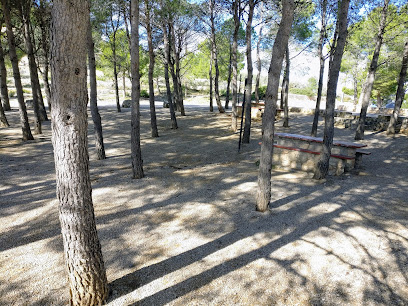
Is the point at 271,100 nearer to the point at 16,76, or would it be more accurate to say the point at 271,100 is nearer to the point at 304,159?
the point at 304,159

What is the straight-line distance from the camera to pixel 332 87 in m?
6.53

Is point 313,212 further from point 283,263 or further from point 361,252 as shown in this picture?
point 283,263

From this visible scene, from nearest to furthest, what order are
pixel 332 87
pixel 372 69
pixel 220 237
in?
pixel 220 237, pixel 332 87, pixel 372 69

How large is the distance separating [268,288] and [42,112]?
18094 millimetres

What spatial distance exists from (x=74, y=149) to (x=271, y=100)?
3.47 m

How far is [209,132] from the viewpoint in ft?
48.3

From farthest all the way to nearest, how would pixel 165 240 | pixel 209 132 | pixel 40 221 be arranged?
1. pixel 209 132
2. pixel 40 221
3. pixel 165 240

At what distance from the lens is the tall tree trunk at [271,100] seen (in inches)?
180

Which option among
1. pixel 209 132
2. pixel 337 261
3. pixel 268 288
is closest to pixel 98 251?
pixel 268 288

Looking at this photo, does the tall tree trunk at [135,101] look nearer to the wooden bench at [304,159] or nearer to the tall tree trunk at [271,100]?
the tall tree trunk at [271,100]

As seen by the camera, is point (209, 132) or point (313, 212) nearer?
point (313, 212)

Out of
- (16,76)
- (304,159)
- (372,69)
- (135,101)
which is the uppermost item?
(372,69)

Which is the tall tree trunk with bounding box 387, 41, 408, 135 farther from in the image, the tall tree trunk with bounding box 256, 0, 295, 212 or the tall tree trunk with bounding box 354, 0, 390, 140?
the tall tree trunk with bounding box 256, 0, 295, 212

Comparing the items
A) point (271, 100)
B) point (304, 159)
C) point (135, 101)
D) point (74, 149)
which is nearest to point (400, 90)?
point (304, 159)
